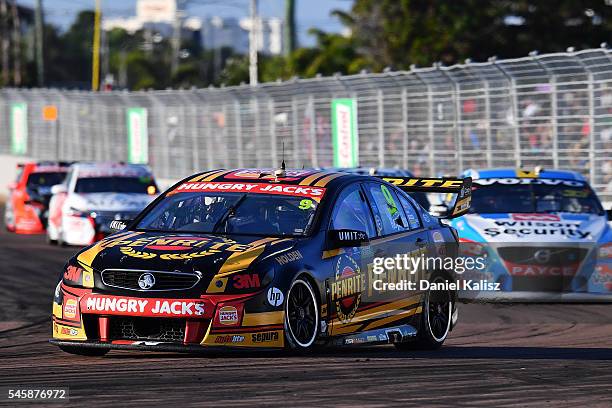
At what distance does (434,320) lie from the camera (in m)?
12.2

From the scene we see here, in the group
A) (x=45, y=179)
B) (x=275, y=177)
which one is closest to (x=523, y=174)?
(x=275, y=177)

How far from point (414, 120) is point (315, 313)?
18462mm

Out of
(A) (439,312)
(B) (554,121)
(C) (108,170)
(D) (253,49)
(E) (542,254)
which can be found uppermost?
(D) (253,49)

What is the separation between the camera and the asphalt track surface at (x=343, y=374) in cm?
844

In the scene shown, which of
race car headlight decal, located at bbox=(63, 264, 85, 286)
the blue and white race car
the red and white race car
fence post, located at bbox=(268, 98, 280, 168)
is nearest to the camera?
race car headlight decal, located at bbox=(63, 264, 85, 286)

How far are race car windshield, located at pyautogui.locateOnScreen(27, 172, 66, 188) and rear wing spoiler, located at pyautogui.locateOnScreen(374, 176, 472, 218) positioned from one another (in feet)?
57.7

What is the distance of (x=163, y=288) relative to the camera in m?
10.0

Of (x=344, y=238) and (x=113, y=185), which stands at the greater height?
(x=113, y=185)

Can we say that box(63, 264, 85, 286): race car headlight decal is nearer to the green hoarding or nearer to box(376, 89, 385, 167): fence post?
box(376, 89, 385, 167): fence post

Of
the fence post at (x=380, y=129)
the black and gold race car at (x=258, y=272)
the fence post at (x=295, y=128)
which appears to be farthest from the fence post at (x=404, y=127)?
the black and gold race car at (x=258, y=272)

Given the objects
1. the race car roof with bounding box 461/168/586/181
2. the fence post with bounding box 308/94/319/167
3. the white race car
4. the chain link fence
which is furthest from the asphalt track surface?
the fence post with bounding box 308/94/319/167

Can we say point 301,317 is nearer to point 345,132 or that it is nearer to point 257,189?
point 257,189

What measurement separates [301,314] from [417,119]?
60.6ft

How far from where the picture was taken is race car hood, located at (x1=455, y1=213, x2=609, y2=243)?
1570 centimetres
